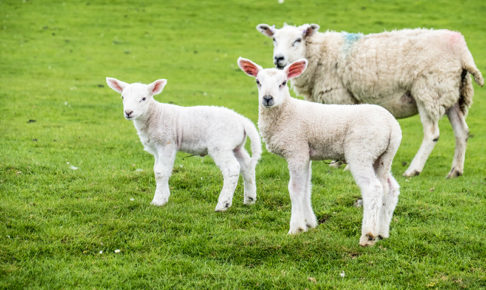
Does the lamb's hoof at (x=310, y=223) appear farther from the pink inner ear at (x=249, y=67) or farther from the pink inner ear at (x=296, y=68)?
the pink inner ear at (x=249, y=67)

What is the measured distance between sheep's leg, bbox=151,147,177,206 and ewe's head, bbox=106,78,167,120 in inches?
21.3

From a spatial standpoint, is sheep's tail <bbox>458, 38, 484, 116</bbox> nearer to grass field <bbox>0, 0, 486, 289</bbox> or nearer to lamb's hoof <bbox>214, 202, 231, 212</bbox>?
grass field <bbox>0, 0, 486, 289</bbox>

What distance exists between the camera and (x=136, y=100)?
6.50 m

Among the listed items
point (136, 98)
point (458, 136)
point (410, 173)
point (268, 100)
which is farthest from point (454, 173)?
point (136, 98)

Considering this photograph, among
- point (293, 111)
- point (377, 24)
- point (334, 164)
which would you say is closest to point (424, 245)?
point (293, 111)

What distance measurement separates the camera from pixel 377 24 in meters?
27.1

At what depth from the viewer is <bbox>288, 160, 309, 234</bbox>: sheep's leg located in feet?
18.8

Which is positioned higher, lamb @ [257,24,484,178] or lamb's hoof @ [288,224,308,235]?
lamb @ [257,24,484,178]

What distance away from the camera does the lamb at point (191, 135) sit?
653cm

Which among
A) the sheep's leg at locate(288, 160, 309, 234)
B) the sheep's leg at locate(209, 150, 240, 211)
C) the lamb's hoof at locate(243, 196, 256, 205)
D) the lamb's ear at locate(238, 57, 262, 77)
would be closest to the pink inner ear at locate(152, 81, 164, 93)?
the sheep's leg at locate(209, 150, 240, 211)

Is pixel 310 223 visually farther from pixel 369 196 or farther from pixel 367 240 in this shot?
pixel 369 196

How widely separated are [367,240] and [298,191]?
85cm

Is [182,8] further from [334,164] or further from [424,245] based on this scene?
[424,245]

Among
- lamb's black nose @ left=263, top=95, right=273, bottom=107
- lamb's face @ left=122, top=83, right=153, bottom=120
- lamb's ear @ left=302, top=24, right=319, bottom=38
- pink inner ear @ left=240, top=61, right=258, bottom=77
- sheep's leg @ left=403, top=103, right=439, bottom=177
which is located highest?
pink inner ear @ left=240, top=61, right=258, bottom=77
